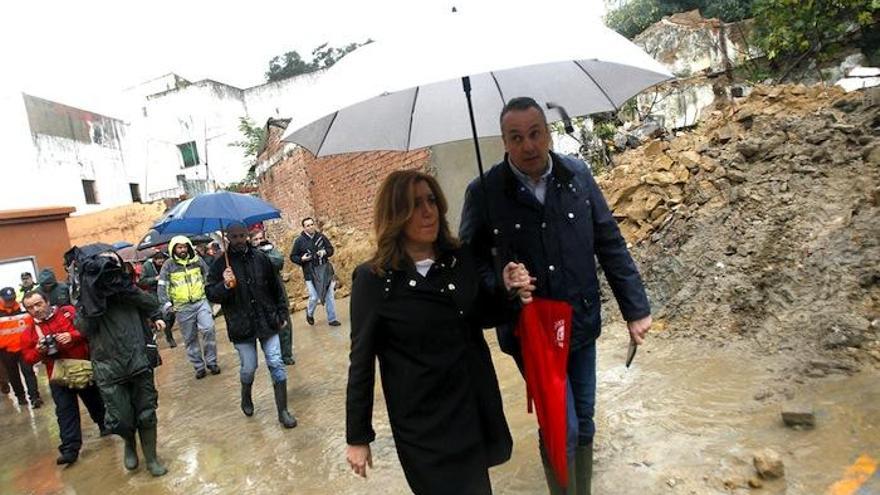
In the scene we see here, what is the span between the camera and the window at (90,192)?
1043 inches

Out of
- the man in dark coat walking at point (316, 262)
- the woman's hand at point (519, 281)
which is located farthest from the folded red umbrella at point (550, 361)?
the man in dark coat walking at point (316, 262)

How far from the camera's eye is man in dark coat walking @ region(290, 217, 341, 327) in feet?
28.9

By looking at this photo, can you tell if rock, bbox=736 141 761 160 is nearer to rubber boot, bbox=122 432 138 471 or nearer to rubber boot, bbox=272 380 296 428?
rubber boot, bbox=272 380 296 428

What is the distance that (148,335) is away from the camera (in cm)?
474

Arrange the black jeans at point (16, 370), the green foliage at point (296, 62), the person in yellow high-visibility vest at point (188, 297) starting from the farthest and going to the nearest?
the green foliage at point (296, 62) < the black jeans at point (16, 370) < the person in yellow high-visibility vest at point (188, 297)

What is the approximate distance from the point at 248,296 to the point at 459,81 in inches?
117

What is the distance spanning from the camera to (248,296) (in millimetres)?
4996

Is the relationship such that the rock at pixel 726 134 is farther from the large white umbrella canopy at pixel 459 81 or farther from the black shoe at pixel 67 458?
the black shoe at pixel 67 458

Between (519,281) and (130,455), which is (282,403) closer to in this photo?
(130,455)

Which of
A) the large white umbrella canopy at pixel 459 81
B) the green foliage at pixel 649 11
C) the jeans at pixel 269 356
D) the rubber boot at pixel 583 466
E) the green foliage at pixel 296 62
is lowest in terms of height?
the rubber boot at pixel 583 466

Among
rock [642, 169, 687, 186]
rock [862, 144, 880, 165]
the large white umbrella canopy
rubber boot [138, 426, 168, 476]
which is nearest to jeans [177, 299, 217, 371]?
rubber boot [138, 426, 168, 476]

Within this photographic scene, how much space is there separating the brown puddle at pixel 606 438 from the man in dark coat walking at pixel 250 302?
1.86 feet

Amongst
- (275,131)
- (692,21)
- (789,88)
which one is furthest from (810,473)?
(275,131)

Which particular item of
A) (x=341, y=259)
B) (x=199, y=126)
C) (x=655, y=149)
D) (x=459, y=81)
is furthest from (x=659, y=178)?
(x=199, y=126)
